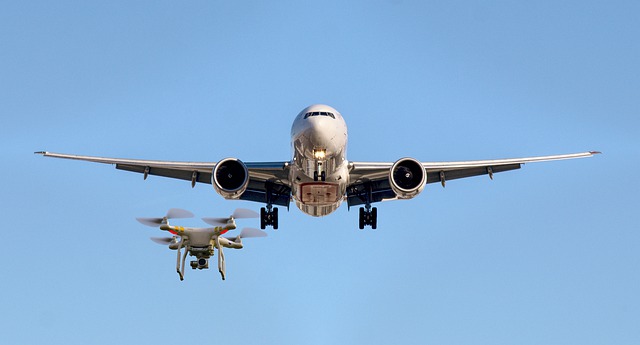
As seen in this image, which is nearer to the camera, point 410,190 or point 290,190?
point 410,190

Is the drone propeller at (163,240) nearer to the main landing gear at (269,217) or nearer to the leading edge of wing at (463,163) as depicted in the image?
the main landing gear at (269,217)

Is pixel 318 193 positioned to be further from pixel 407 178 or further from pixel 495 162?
pixel 495 162

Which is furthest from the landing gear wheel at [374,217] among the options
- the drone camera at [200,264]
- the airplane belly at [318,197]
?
the drone camera at [200,264]

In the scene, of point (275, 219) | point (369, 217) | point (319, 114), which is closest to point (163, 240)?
point (275, 219)

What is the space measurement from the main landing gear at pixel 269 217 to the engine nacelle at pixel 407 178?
669 centimetres

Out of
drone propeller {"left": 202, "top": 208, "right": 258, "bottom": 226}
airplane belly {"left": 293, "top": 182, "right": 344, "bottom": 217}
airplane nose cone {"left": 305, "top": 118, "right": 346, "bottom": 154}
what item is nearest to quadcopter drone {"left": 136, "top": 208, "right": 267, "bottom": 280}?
drone propeller {"left": 202, "top": 208, "right": 258, "bottom": 226}

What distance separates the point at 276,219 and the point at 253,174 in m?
3.35

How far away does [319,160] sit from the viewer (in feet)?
123

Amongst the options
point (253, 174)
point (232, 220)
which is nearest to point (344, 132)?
point (253, 174)

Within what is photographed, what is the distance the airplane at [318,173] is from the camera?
37.4 meters

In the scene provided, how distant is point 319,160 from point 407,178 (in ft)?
11.4

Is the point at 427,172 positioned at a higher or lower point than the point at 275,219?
higher

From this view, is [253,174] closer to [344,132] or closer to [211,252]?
[344,132]

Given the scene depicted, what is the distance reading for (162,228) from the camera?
48.1m
